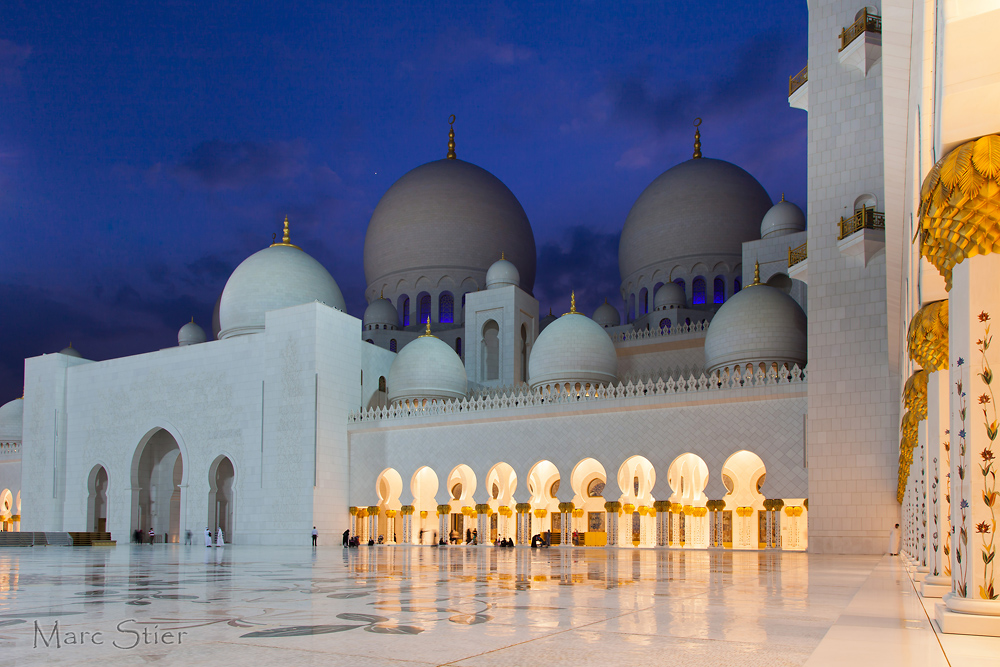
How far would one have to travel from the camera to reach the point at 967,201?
2914mm

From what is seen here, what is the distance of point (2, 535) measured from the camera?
58.5 feet

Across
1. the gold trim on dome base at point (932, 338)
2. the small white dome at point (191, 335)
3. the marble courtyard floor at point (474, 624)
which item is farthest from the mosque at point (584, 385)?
the small white dome at point (191, 335)

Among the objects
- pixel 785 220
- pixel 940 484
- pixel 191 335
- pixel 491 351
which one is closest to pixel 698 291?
pixel 785 220

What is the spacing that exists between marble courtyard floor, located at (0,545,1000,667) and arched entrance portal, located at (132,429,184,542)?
49.7ft

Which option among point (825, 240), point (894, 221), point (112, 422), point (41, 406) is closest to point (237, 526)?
point (112, 422)

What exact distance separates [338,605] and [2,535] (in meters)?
17.5

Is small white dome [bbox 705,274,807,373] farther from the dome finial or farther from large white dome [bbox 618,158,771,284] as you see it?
the dome finial

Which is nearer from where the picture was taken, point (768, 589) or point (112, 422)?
point (768, 589)

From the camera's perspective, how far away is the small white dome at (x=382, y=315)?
23.2 meters

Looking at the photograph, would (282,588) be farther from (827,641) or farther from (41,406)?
(41,406)

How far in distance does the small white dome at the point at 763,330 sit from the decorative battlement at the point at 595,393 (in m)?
0.30

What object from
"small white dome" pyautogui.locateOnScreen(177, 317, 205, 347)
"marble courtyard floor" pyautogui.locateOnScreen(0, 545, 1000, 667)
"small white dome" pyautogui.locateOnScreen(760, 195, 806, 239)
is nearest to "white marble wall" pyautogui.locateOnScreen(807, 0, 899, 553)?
"small white dome" pyautogui.locateOnScreen(760, 195, 806, 239)

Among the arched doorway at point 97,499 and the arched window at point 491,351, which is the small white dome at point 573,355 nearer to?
the arched window at point 491,351

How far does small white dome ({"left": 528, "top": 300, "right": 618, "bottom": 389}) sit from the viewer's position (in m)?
17.5
